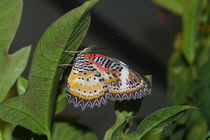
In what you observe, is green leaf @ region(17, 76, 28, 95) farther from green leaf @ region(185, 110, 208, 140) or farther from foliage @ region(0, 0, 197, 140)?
green leaf @ region(185, 110, 208, 140)

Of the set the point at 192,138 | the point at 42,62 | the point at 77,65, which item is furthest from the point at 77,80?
the point at 192,138

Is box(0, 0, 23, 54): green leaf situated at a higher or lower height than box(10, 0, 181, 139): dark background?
higher

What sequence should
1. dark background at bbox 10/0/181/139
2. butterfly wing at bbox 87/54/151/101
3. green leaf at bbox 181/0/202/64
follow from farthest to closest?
1. dark background at bbox 10/0/181/139
2. green leaf at bbox 181/0/202/64
3. butterfly wing at bbox 87/54/151/101

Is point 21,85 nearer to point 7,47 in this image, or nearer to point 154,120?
point 7,47

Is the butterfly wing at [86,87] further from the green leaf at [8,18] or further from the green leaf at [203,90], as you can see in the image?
the green leaf at [203,90]

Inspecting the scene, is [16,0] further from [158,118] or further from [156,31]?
[156,31]

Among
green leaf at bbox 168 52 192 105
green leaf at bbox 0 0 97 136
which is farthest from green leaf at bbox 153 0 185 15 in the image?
green leaf at bbox 0 0 97 136
